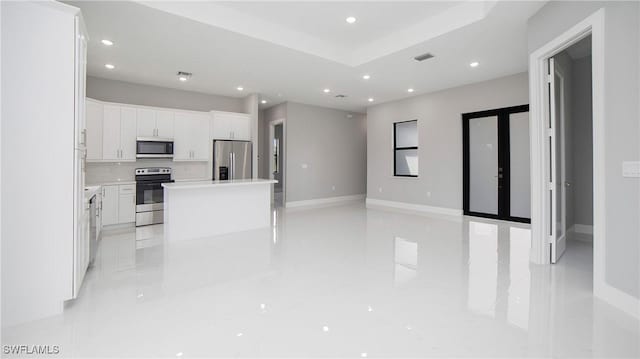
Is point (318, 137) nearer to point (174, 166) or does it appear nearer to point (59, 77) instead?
point (174, 166)

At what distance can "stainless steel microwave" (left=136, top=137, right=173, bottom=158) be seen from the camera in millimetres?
5871

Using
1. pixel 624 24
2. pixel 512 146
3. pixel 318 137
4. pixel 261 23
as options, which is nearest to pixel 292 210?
pixel 318 137

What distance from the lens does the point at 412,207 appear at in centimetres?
774

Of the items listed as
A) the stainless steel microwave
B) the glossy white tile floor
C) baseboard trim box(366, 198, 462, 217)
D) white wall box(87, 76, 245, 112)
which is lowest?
the glossy white tile floor

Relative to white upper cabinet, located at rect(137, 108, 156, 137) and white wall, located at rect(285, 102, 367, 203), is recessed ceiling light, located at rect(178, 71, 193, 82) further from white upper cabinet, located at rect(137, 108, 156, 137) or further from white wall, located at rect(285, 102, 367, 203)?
white wall, located at rect(285, 102, 367, 203)

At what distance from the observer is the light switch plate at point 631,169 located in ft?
7.49

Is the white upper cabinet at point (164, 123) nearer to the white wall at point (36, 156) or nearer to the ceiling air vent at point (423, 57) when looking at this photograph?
the white wall at point (36, 156)

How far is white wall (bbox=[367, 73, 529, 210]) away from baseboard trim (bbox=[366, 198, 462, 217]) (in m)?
0.08

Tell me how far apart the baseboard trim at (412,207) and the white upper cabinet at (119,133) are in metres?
5.74

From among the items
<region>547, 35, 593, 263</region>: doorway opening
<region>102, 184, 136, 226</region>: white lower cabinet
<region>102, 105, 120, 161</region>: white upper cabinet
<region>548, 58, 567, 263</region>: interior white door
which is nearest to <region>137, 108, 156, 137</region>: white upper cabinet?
<region>102, 105, 120, 161</region>: white upper cabinet

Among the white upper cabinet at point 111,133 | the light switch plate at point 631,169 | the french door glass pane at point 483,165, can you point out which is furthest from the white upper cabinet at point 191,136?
the light switch plate at point 631,169

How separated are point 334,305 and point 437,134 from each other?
578 cm

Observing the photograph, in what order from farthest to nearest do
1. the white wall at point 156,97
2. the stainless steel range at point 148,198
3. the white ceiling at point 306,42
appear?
the white wall at point 156,97 → the stainless steel range at point 148,198 → the white ceiling at point 306,42

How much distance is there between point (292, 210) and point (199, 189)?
323 cm
